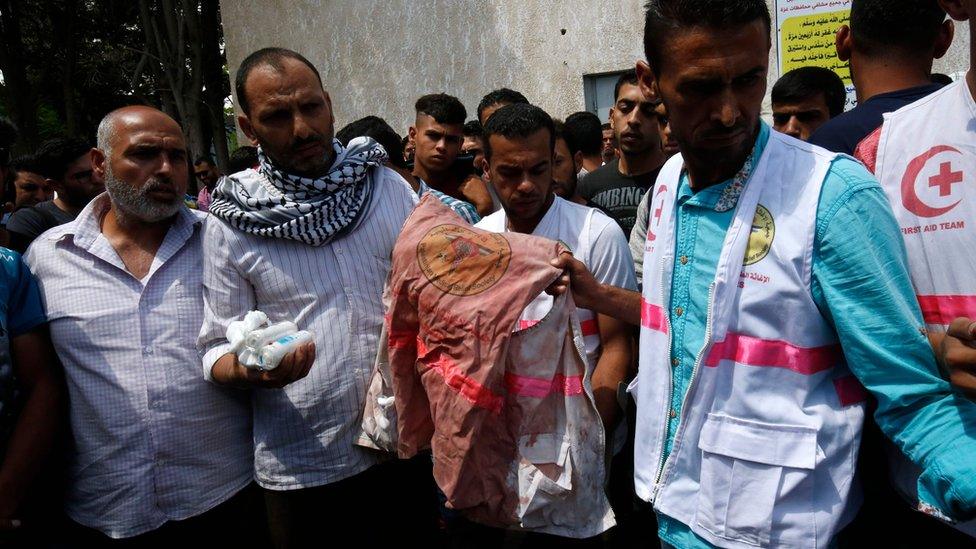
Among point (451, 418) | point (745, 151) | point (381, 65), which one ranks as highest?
point (381, 65)

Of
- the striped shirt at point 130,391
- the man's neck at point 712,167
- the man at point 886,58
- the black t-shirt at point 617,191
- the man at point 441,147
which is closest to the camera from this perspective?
the man's neck at point 712,167

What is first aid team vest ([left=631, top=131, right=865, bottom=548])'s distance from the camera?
54.2 inches

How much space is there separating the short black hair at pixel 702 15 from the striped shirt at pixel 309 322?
120 cm

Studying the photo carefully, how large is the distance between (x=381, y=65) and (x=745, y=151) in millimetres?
8485

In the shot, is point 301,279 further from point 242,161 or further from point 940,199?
point 242,161

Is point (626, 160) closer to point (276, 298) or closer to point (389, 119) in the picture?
point (276, 298)

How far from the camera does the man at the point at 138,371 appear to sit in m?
A: 2.27

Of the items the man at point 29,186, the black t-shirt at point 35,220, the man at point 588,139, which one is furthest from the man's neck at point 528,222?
the man at point 29,186

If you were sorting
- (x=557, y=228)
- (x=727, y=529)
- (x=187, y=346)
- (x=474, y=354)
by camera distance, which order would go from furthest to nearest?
(x=557, y=228) < (x=187, y=346) < (x=474, y=354) < (x=727, y=529)

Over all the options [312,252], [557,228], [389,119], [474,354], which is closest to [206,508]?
[312,252]

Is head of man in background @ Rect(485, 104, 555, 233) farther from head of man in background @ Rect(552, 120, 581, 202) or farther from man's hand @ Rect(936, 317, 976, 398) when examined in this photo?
man's hand @ Rect(936, 317, 976, 398)

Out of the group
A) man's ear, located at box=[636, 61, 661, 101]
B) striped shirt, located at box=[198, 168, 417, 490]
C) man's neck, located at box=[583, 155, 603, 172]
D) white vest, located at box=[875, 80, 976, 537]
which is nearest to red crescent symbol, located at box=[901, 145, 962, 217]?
white vest, located at box=[875, 80, 976, 537]

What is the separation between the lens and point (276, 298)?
7.36 ft

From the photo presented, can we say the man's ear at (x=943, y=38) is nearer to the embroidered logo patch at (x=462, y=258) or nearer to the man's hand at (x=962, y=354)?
the man's hand at (x=962, y=354)
